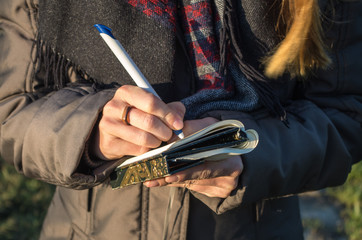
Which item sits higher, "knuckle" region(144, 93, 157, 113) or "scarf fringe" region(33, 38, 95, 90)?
"scarf fringe" region(33, 38, 95, 90)

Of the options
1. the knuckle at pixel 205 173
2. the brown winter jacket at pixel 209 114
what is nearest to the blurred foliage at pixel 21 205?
the brown winter jacket at pixel 209 114

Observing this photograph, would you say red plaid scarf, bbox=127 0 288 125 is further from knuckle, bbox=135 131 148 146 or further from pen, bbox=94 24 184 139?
knuckle, bbox=135 131 148 146

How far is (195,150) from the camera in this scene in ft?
2.65

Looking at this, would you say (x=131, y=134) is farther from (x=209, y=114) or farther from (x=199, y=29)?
(x=199, y=29)

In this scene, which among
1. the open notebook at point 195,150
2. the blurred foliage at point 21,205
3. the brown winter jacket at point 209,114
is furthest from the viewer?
the blurred foliage at point 21,205

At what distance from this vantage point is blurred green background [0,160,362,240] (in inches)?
110

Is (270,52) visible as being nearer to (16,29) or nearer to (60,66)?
(60,66)

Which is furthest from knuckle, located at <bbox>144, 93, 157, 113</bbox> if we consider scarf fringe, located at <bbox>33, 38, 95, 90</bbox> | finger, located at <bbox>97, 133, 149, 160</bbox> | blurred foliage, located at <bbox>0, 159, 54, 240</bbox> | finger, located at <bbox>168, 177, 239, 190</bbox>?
blurred foliage, located at <bbox>0, 159, 54, 240</bbox>

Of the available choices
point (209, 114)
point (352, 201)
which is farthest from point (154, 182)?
point (352, 201)

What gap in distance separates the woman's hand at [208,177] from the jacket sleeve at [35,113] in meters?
0.22

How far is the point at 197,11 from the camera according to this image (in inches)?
43.6

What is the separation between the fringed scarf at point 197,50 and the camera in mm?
1085

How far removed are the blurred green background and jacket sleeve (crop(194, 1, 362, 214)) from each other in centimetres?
186

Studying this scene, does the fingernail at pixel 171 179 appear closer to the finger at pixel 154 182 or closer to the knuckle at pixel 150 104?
the finger at pixel 154 182
